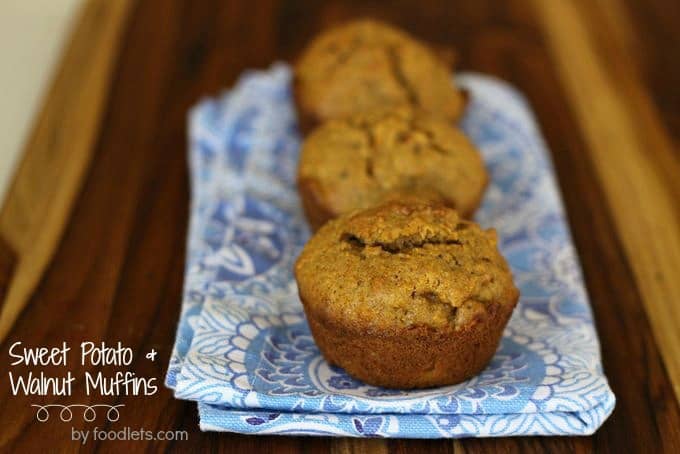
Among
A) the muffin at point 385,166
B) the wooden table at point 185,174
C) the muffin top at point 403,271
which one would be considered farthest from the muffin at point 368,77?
the muffin top at point 403,271

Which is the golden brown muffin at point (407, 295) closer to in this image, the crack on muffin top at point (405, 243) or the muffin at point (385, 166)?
the crack on muffin top at point (405, 243)

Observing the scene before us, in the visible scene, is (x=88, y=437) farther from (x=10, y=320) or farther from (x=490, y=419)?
(x=490, y=419)

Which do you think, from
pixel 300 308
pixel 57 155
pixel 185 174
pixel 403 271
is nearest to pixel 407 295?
pixel 403 271

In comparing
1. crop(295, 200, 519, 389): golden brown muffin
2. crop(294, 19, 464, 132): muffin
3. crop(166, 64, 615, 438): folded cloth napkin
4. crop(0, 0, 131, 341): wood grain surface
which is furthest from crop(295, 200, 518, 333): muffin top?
crop(0, 0, 131, 341): wood grain surface

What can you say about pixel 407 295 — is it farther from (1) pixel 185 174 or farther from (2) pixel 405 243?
(1) pixel 185 174

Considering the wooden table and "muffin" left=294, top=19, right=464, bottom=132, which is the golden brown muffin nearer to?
the wooden table
